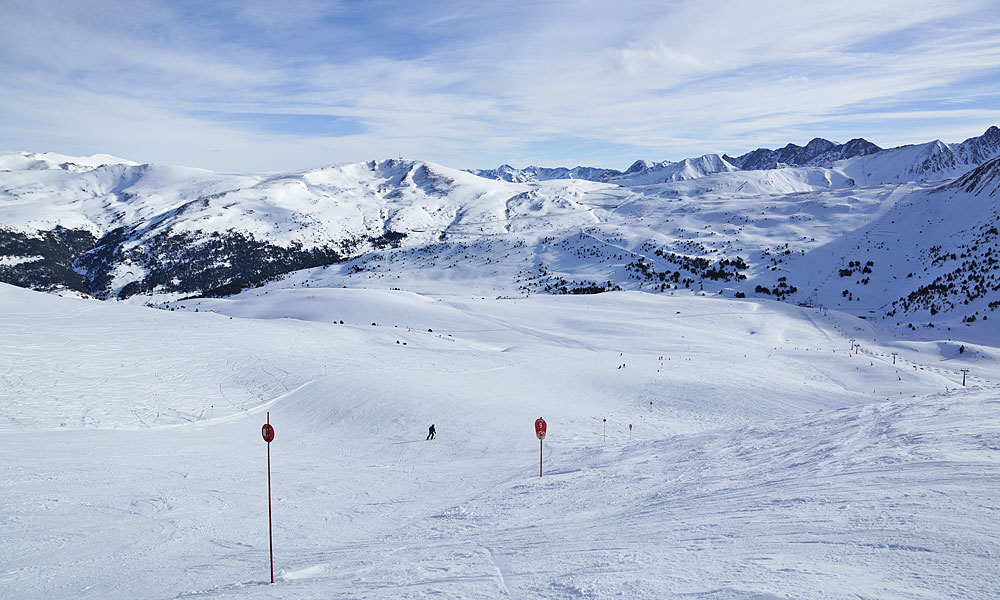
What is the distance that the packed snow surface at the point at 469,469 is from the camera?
8.07m

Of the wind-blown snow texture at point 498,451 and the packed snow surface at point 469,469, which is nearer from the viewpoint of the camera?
the packed snow surface at point 469,469

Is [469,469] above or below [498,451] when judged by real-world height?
above

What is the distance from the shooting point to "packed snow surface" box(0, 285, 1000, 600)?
26.5 ft

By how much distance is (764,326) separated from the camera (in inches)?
2108

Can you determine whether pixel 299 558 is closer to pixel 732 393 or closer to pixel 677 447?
pixel 677 447

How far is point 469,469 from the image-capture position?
17.6 metres

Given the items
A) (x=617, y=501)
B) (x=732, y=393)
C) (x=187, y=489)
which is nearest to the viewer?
(x=617, y=501)

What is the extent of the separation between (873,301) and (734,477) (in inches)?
2957

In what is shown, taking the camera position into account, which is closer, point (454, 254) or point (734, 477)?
point (734, 477)

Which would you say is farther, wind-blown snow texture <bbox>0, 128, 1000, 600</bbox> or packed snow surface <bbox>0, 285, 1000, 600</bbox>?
wind-blown snow texture <bbox>0, 128, 1000, 600</bbox>

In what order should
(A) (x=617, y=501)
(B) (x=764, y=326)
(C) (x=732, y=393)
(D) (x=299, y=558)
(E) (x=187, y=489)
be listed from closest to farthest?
(D) (x=299, y=558) < (A) (x=617, y=501) < (E) (x=187, y=489) < (C) (x=732, y=393) < (B) (x=764, y=326)

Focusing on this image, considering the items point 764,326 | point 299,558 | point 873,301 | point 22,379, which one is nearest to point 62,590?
point 299,558

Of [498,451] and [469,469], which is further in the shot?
[498,451]

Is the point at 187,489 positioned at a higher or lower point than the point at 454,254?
lower
